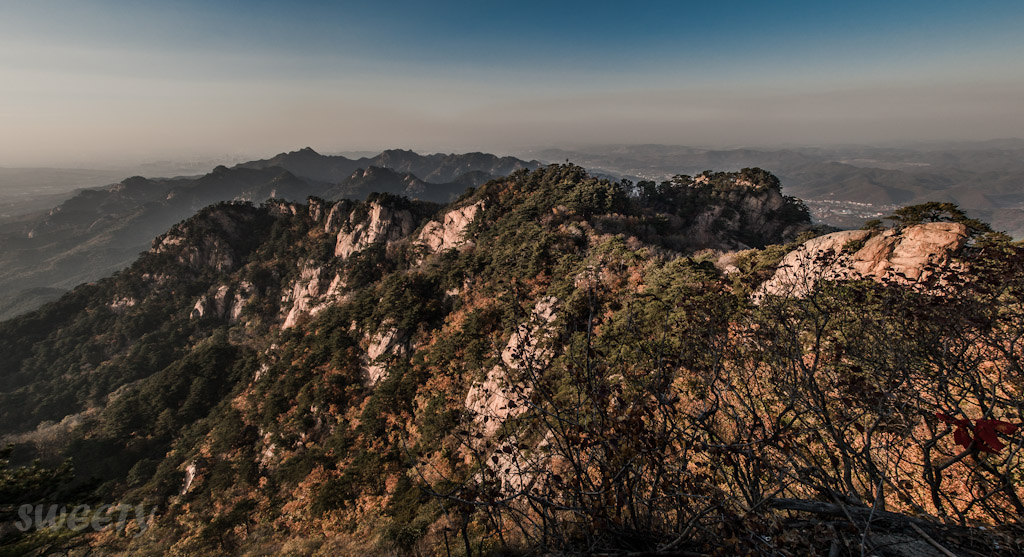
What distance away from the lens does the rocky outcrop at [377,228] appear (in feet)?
180

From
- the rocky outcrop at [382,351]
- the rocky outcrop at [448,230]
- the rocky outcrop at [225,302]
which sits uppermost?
the rocky outcrop at [448,230]

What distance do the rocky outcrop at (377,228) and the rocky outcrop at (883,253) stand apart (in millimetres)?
50674

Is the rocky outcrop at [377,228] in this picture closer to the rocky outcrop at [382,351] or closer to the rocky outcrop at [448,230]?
the rocky outcrop at [448,230]

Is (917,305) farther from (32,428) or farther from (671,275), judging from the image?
(32,428)

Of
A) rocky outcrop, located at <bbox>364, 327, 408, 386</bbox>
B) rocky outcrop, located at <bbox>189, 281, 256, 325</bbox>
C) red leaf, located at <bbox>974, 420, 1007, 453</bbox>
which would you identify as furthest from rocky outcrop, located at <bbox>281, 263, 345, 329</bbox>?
red leaf, located at <bbox>974, 420, 1007, 453</bbox>

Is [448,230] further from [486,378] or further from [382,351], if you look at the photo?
[486,378]

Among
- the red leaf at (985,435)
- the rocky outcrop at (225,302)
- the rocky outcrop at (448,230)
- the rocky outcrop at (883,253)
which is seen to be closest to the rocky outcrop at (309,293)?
the rocky outcrop at (225,302)

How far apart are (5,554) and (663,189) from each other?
202 feet

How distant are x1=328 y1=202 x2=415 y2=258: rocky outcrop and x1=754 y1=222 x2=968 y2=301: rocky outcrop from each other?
50674mm

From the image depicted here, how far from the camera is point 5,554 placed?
28.0 ft

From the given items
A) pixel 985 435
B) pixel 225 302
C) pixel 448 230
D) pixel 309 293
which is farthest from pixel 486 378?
pixel 225 302

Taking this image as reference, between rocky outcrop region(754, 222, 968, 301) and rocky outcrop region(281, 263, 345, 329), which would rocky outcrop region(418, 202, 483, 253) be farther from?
rocky outcrop region(754, 222, 968, 301)

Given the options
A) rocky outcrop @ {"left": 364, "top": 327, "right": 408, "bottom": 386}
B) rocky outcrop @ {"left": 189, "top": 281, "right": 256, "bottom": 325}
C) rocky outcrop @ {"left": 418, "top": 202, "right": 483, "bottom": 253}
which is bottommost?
rocky outcrop @ {"left": 189, "top": 281, "right": 256, "bottom": 325}

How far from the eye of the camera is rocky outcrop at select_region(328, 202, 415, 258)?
54969mm
